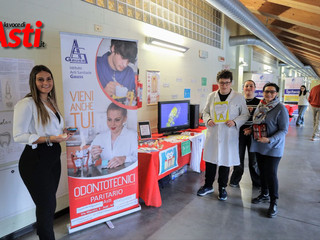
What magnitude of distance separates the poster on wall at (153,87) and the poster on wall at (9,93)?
1.79 m

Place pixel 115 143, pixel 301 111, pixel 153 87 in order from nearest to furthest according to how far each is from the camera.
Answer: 1. pixel 115 143
2. pixel 153 87
3. pixel 301 111

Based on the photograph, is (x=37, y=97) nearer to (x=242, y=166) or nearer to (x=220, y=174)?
(x=220, y=174)

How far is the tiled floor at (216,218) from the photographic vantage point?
2.09 m

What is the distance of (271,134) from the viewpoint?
2338 mm

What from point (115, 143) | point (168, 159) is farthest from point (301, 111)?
point (115, 143)

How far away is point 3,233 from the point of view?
196 cm

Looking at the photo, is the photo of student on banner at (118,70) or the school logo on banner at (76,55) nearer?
the school logo on banner at (76,55)

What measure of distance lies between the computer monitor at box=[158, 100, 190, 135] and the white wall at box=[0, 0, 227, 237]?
0.33 m

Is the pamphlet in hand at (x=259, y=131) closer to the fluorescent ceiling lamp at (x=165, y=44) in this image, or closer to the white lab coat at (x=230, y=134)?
the white lab coat at (x=230, y=134)

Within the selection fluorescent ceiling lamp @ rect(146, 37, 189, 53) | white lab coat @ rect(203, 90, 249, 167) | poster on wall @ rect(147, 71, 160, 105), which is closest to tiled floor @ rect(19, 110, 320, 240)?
white lab coat @ rect(203, 90, 249, 167)

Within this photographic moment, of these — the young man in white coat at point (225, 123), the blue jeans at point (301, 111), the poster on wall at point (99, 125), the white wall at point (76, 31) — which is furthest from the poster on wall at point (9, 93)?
the blue jeans at point (301, 111)

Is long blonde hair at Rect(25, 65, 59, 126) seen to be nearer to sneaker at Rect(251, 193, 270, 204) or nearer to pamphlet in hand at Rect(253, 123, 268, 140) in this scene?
pamphlet in hand at Rect(253, 123, 268, 140)

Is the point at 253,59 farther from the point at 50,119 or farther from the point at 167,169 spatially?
the point at 50,119

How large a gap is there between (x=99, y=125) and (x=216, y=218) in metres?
1.56
